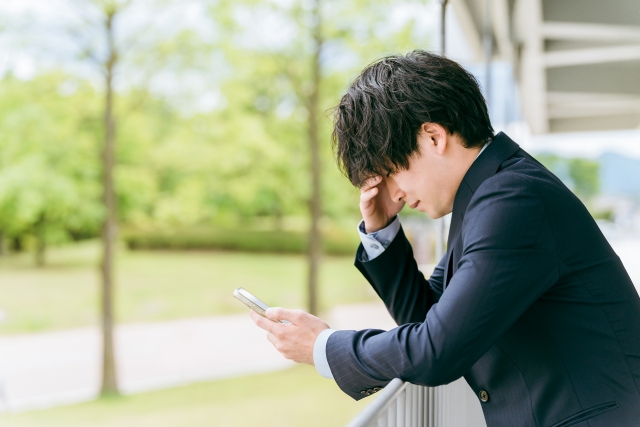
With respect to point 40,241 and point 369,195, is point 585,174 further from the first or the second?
point 369,195

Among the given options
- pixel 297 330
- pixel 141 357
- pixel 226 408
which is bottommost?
pixel 226 408

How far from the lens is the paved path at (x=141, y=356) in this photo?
39.8 feet

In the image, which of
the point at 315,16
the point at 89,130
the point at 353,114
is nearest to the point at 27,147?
the point at 89,130

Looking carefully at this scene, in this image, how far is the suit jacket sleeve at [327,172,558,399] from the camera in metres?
0.65

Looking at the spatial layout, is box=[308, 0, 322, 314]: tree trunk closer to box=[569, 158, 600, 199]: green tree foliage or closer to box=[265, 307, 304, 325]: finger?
box=[569, 158, 600, 199]: green tree foliage

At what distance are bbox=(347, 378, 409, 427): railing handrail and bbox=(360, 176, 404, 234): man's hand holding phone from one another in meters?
0.26

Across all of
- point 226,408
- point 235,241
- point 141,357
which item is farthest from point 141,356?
point 235,241

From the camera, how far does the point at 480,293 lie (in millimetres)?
652

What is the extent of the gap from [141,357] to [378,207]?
14.0 meters

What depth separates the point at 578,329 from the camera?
0.75m

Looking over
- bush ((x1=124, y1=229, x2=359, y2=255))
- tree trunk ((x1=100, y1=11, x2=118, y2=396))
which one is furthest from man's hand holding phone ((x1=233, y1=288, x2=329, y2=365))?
bush ((x1=124, y1=229, x2=359, y2=255))

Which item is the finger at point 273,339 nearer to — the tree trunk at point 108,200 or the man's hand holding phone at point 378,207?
the man's hand holding phone at point 378,207

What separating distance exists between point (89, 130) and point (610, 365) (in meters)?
9.13

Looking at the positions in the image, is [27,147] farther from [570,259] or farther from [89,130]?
[570,259]
